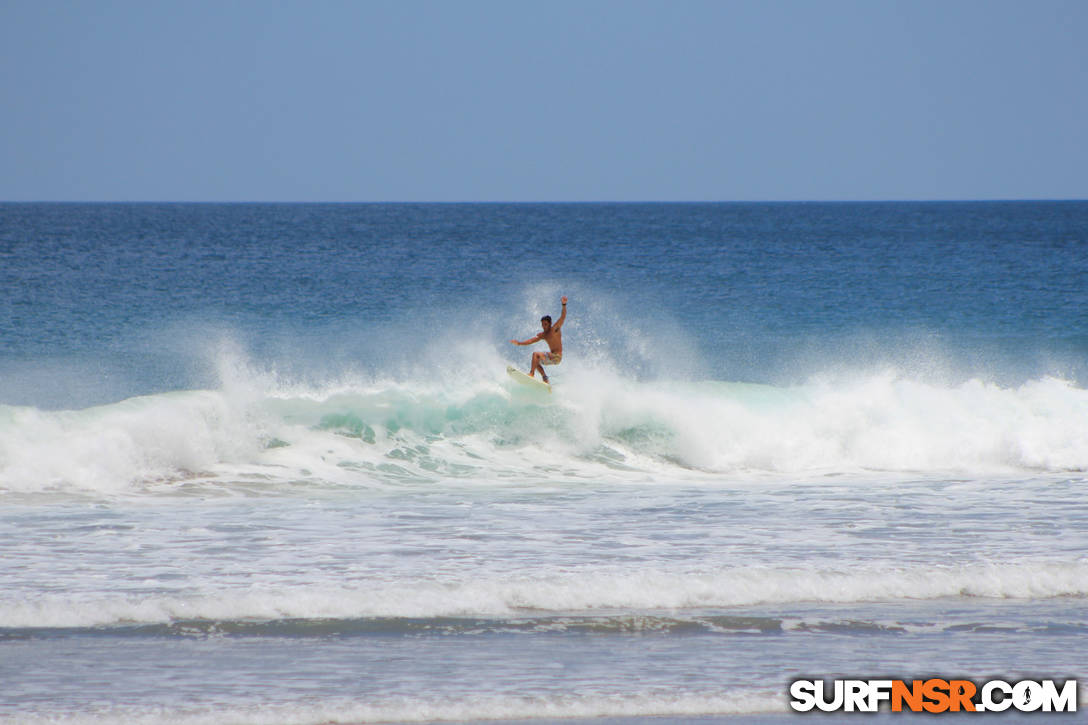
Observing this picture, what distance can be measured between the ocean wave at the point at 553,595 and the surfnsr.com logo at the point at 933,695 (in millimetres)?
1818

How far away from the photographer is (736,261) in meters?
52.8

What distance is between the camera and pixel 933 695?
23.1 feet

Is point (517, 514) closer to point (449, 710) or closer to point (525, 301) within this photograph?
point (449, 710)

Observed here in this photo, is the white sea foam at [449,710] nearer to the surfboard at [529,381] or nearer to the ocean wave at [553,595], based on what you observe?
the ocean wave at [553,595]

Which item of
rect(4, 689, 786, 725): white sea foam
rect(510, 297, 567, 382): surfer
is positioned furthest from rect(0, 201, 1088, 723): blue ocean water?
rect(510, 297, 567, 382): surfer

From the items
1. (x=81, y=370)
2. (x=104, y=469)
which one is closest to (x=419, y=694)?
(x=104, y=469)

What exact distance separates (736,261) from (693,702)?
46960 mm

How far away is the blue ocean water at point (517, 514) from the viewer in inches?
291

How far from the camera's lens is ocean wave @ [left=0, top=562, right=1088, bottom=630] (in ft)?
27.6

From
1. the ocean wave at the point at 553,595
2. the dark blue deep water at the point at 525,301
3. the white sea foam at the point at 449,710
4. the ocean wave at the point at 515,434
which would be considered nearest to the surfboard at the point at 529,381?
the ocean wave at the point at 515,434

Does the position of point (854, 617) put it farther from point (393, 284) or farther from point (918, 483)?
point (393, 284)

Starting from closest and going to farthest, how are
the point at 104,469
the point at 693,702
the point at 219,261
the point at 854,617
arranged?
the point at 693,702 < the point at 854,617 < the point at 104,469 < the point at 219,261

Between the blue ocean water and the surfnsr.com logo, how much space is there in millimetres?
191

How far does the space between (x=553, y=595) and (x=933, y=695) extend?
9.52ft
